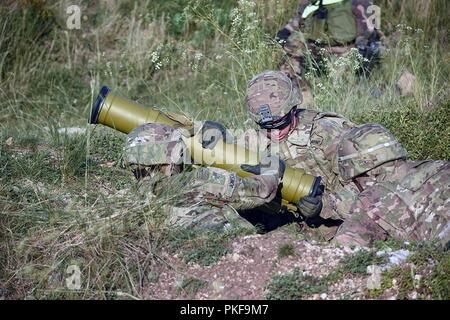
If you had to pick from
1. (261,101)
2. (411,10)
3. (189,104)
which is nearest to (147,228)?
(261,101)

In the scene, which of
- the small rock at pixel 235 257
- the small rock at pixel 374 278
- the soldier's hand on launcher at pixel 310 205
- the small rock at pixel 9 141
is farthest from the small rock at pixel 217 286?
the small rock at pixel 9 141

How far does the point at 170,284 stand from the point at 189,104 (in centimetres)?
364

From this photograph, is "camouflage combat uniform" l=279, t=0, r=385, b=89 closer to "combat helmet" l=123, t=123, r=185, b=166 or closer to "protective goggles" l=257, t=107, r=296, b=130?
"protective goggles" l=257, t=107, r=296, b=130

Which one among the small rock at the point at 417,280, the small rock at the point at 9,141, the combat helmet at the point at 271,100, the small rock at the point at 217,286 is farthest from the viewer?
the small rock at the point at 9,141

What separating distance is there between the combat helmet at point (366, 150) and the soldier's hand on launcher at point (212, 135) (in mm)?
705

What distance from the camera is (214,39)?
29.2 feet

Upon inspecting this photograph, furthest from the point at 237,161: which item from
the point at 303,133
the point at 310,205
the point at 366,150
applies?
the point at 366,150

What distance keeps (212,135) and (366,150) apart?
92 cm

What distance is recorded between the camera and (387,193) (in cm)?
495

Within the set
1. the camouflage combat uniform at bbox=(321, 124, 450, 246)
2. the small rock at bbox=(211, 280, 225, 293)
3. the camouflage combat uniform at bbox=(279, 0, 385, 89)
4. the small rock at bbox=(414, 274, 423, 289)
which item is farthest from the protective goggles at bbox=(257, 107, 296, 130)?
the camouflage combat uniform at bbox=(279, 0, 385, 89)

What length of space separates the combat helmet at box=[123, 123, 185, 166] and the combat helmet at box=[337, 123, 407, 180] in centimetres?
99

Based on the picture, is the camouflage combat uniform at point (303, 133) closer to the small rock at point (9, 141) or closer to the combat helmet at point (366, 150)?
the combat helmet at point (366, 150)

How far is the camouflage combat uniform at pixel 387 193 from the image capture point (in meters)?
4.85

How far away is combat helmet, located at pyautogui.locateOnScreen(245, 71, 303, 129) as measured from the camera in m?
5.34
